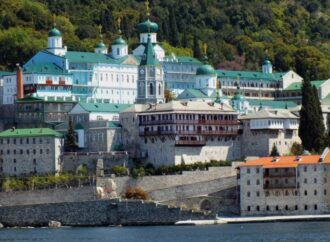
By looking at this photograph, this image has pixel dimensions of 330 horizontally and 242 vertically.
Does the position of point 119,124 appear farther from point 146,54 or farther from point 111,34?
point 111,34

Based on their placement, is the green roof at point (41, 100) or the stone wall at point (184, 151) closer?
the stone wall at point (184, 151)

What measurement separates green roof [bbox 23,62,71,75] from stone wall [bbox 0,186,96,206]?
18102 mm

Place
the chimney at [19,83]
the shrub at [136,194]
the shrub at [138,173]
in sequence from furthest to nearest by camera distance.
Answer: the chimney at [19,83], the shrub at [138,173], the shrub at [136,194]

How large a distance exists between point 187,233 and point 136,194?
49.7 ft

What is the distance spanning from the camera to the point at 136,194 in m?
127

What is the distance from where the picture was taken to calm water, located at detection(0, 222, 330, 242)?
107 meters

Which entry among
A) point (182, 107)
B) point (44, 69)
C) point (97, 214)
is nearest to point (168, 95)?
point (44, 69)

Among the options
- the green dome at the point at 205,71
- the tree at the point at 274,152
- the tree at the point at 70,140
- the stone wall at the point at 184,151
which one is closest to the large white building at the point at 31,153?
the tree at the point at 70,140

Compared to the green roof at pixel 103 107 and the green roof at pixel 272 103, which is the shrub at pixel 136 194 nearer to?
the green roof at pixel 103 107

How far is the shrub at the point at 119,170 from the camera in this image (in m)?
130

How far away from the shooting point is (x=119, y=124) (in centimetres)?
13588

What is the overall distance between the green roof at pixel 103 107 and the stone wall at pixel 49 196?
35.9ft

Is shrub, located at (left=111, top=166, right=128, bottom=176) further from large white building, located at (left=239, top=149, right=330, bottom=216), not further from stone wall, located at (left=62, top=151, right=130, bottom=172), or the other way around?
large white building, located at (left=239, top=149, right=330, bottom=216)

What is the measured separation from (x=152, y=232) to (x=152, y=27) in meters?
46.2
